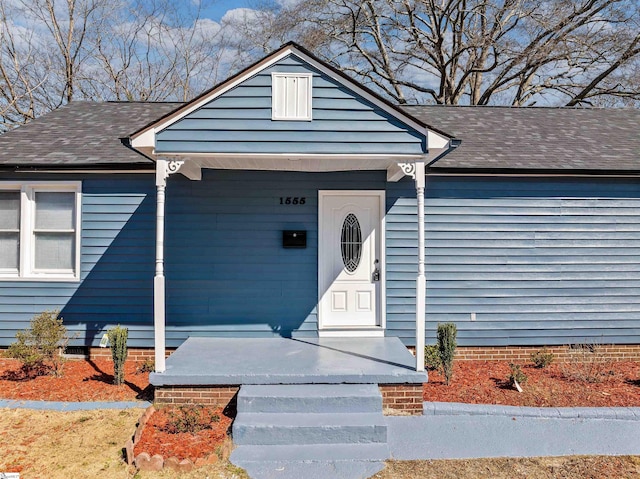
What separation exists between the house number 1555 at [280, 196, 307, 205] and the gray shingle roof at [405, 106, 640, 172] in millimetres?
2171

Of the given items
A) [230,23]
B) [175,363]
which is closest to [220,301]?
[175,363]

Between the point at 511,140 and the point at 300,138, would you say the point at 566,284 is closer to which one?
the point at 511,140

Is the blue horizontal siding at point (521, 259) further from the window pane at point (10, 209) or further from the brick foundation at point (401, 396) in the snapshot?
the window pane at point (10, 209)

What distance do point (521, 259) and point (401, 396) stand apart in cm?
353

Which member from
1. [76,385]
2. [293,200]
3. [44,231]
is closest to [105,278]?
[44,231]

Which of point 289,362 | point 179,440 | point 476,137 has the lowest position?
point 179,440

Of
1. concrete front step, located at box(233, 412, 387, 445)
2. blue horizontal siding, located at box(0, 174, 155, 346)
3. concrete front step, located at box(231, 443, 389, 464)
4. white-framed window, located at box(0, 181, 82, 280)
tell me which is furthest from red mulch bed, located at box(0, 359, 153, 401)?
concrete front step, located at box(231, 443, 389, 464)

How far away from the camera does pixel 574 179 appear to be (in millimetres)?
7473

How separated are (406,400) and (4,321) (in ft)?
21.3

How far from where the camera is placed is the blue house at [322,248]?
23.7 feet

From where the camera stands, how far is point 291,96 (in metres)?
5.69

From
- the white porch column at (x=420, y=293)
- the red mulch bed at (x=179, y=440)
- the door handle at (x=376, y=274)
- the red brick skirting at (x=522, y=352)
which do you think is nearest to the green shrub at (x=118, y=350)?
the red mulch bed at (x=179, y=440)

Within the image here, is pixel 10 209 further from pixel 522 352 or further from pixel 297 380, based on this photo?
pixel 522 352

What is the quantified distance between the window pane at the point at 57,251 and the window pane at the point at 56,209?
150 millimetres
